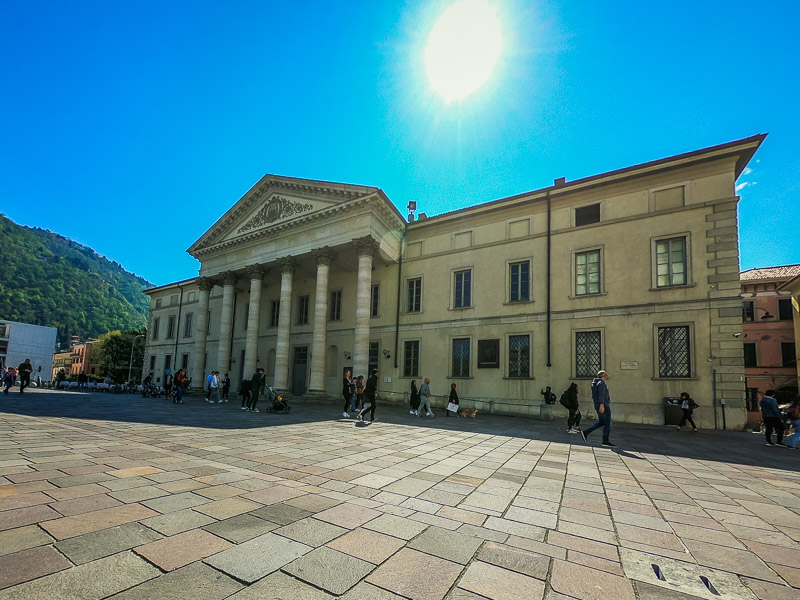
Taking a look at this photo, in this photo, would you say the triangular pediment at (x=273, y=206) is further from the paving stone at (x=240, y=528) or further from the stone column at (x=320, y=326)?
the paving stone at (x=240, y=528)

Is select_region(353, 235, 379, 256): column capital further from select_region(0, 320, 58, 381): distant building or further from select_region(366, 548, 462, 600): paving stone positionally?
select_region(0, 320, 58, 381): distant building

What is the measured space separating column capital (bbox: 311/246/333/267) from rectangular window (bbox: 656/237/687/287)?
1737cm

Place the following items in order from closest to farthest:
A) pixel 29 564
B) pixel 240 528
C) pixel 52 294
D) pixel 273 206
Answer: pixel 29 564, pixel 240 528, pixel 273 206, pixel 52 294

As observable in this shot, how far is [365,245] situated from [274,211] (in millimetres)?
8677

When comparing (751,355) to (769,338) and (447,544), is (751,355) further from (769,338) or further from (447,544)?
(447,544)

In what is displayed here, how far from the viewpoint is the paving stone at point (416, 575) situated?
247 cm

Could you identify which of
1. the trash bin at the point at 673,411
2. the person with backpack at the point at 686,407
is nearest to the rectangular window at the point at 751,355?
the trash bin at the point at 673,411

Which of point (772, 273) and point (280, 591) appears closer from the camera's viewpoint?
point (280, 591)

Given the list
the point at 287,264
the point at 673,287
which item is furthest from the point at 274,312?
the point at 673,287

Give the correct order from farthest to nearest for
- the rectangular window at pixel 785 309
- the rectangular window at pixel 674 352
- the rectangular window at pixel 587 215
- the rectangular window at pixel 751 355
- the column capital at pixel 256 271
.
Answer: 1. the rectangular window at pixel 751 355
2. the rectangular window at pixel 785 309
3. the column capital at pixel 256 271
4. the rectangular window at pixel 587 215
5. the rectangular window at pixel 674 352

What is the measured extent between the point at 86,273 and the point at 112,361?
84.0 metres

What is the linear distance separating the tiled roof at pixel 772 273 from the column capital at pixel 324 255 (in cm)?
3447

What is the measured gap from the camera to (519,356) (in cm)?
2073

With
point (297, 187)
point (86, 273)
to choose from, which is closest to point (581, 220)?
point (297, 187)
